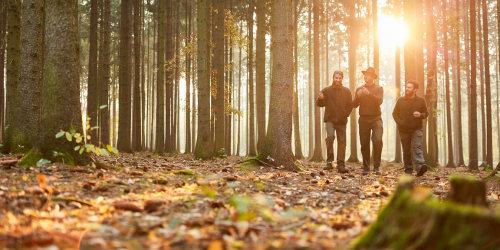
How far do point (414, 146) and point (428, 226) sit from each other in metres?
6.20

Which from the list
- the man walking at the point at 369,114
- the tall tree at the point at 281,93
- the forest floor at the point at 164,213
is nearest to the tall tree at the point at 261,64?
the tall tree at the point at 281,93

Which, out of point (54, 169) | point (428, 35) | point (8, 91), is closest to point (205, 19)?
point (8, 91)

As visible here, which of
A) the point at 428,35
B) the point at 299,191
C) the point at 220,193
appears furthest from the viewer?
the point at 428,35

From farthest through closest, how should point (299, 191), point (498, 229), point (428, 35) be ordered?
point (428, 35) → point (299, 191) → point (498, 229)

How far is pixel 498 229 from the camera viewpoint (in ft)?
5.28

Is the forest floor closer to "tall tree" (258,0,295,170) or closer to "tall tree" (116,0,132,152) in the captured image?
"tall tree" (258,0,295,170)

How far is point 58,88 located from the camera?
15.5 feet

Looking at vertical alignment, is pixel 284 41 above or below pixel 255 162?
above

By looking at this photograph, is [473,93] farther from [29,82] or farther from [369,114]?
[29,82]

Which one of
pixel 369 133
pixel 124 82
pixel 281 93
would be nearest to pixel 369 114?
pixel 369 133

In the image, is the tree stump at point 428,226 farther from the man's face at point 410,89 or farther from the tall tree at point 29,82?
the tall tree at point 29,82

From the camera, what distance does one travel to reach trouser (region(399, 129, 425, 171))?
7070 mm

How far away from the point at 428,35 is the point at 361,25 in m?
6.69

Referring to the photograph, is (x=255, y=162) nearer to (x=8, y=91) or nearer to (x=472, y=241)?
(x=472, y=241)
